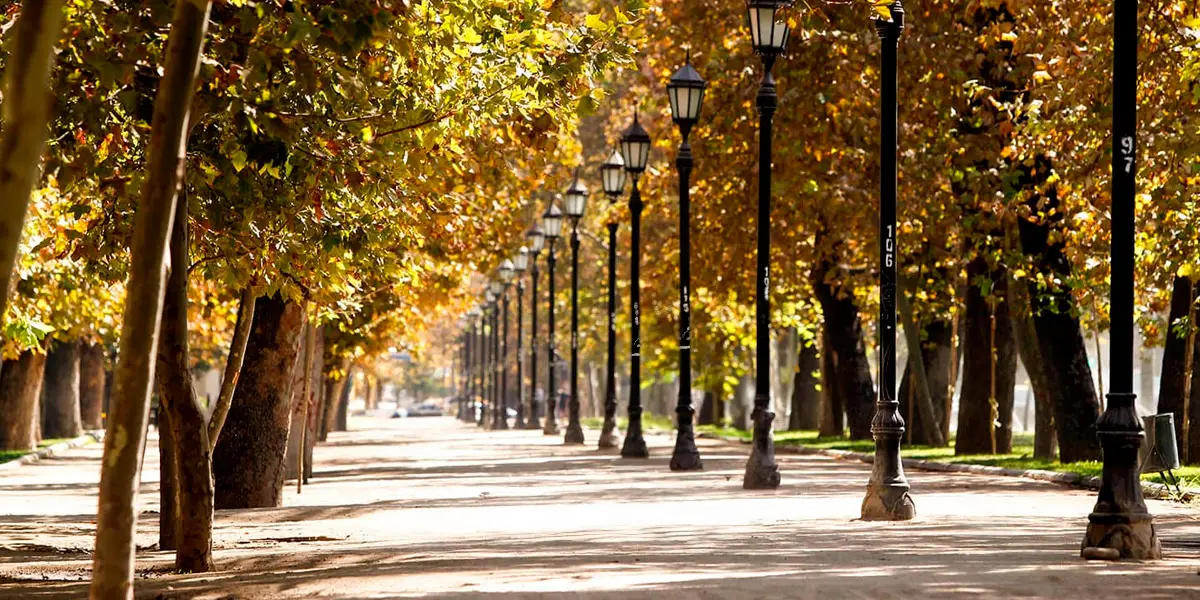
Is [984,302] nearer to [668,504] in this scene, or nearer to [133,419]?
[668,504]

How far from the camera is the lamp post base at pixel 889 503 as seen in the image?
18094mm

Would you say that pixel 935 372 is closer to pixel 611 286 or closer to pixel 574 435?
pixel 611 286

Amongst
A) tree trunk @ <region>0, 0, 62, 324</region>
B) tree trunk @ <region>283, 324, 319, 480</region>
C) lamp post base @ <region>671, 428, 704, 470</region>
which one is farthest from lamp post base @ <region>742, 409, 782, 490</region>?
tree trunk @ <region>0, 0, 62, 324</region>

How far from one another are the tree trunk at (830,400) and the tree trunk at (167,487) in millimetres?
33627

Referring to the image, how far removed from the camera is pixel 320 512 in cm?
2180

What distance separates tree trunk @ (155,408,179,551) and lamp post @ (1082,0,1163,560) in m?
6.45

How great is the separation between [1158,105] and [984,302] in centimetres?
1088

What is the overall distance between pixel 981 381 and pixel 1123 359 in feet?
70.3

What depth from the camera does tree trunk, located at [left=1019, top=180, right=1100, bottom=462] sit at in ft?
94.0

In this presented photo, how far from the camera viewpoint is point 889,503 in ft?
59.4

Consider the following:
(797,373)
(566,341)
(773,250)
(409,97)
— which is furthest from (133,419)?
(566,341)

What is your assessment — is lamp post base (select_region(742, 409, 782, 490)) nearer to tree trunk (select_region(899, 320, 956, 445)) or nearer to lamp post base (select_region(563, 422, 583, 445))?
tree trunk (select_region(899, 320, 956, 445))

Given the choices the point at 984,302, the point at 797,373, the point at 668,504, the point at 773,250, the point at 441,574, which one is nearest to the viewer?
the point at 441,574

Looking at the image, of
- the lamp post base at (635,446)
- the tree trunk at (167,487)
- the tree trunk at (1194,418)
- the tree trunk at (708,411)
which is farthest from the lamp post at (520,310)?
the tree trunk at (167,487)
